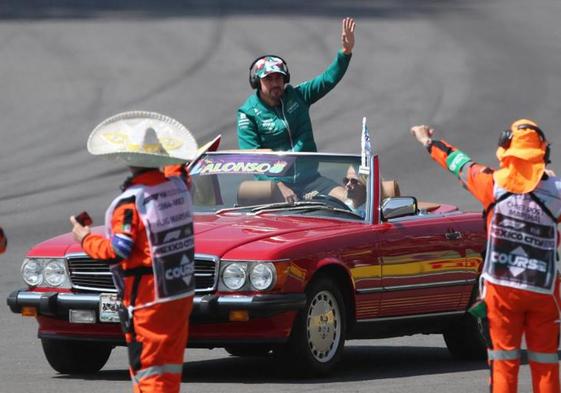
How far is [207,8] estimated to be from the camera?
3934 cm

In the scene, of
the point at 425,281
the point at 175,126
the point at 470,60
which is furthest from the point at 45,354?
the point at 470,60

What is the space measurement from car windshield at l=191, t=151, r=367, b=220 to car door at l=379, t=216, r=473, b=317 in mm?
360

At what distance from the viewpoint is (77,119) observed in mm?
26844

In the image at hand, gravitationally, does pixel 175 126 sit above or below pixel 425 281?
above

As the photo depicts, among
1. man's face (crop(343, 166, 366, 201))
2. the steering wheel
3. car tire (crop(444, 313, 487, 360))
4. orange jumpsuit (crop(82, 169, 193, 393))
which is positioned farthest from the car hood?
orange jumpsuit (crop(82, 169, 193, 393))

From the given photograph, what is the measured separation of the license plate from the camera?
1048 cm

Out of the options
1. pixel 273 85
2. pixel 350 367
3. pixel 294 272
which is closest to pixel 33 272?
pixel 294 272

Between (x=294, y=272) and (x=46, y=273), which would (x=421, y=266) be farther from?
(x=46, y=273)

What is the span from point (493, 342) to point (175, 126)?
1.90m

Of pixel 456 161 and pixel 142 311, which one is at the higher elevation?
pixel 456 161

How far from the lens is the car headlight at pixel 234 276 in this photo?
10.4m

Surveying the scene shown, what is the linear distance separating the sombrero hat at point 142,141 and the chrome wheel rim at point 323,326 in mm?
2912

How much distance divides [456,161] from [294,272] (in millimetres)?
2355

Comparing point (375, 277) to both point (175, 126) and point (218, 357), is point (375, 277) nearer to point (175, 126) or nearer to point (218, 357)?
point (218, 357)
